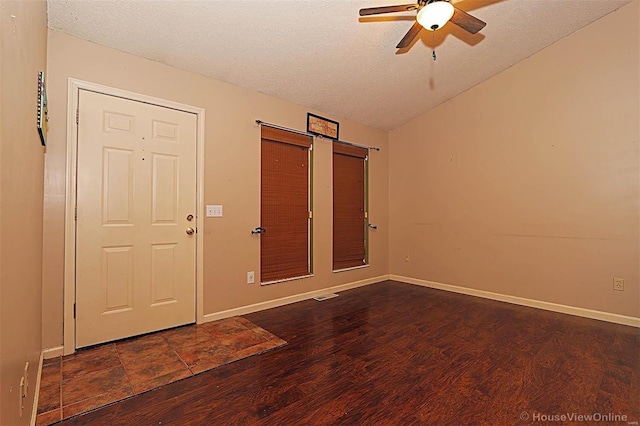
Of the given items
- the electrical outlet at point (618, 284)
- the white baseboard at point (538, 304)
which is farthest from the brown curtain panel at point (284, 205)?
the electrical outlet at point (618, 284)

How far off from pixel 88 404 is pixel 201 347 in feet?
2.80

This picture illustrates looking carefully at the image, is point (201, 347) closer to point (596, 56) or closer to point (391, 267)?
point (391, 267)

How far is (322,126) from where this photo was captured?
14.0ft

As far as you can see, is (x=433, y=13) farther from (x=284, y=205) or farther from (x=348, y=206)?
(x=348, y=206)

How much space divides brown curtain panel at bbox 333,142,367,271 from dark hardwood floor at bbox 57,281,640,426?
1.48 metres

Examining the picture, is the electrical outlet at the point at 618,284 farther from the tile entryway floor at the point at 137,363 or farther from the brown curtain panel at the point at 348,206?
the tile entryway floor at the point at 137,363

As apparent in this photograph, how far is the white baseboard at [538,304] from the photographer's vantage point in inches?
125

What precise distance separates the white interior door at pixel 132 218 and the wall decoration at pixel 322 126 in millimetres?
1542

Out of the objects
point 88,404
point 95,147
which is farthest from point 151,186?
point 88,404

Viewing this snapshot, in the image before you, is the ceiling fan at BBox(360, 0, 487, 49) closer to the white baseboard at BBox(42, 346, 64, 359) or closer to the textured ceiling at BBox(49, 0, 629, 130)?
the textured ceiling at BBox(49, 0, 629, 130)

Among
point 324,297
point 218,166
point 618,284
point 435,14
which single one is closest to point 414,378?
point 324,297

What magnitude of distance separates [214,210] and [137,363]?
1499 mm

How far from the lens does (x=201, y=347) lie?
256cm

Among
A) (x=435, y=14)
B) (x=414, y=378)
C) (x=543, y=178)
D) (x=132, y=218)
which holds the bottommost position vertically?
(x=414, y=378)
